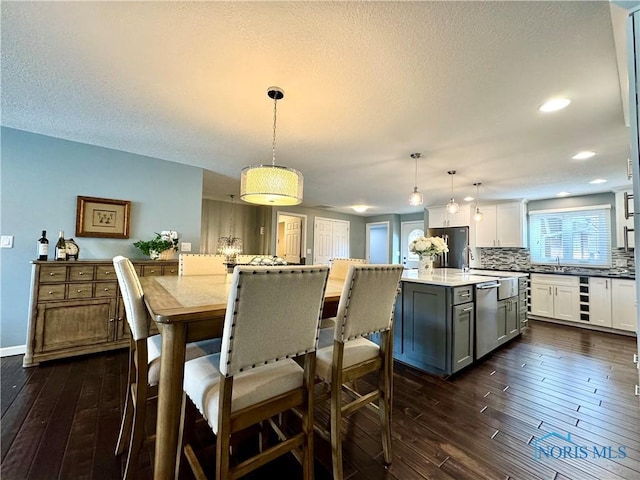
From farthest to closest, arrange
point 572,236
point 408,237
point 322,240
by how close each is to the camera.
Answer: point 408,237 < point 322,240 < point 572,236

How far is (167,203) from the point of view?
3471 millimetres

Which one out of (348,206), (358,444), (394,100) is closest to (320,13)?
(394,100)

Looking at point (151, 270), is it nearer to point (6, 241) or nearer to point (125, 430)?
point (6, 241)

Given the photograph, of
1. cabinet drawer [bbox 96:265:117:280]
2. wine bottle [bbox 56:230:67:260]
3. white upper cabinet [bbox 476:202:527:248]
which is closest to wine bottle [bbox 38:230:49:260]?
wine bottle [bbox 56:230:67:260]

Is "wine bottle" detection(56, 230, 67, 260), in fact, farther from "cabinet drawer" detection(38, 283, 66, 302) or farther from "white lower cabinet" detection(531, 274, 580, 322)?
"white lower cabinet" detection(531, 274, 580, 322)

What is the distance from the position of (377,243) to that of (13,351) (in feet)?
24.7

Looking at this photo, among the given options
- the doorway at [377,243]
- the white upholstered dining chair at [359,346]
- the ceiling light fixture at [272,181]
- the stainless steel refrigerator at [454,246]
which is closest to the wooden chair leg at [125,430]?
the white upholstered dining chair at [359,346]

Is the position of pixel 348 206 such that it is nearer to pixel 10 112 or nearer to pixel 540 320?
pixel 540 320

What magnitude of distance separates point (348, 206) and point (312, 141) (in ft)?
12.3

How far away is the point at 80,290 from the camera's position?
267cm

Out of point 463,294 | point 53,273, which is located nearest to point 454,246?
point 463,294

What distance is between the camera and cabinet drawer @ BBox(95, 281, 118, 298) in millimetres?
2762

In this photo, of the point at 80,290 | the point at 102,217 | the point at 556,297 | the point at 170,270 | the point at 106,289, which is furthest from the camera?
the point at 556,297

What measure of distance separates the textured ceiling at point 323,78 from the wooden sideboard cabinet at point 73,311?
1.38 metres
